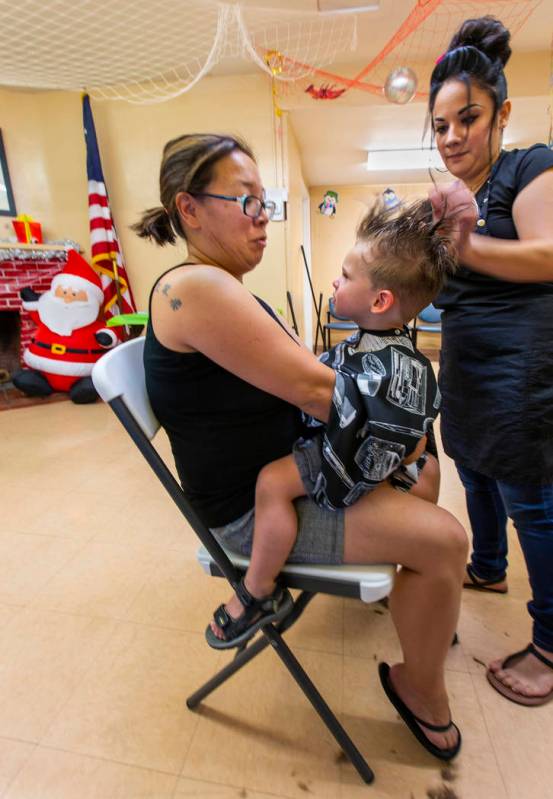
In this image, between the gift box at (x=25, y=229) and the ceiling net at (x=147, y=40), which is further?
the gift box at (x=25, y=229)

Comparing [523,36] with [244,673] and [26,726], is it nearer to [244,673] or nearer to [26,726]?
[244,673]

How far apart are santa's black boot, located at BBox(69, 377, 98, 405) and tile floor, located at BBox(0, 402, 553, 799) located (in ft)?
5.90

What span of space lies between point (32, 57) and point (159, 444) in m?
2.53

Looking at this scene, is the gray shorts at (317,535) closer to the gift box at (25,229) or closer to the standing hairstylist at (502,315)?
the standing hairstylist at (502,315)

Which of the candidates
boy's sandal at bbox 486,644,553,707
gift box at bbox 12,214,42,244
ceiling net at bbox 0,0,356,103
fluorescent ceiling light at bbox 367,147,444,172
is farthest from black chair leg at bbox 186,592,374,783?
fluorescent ceiling light at bbox 367,147,444,172

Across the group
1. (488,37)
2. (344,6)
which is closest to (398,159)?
(344,6)

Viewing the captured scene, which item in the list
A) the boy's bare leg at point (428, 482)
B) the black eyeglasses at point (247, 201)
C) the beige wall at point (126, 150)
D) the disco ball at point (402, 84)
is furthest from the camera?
the beige wall at point (126, 150)

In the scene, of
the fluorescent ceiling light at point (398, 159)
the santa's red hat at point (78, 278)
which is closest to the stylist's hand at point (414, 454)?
the santa's red hat at point (78, 278)

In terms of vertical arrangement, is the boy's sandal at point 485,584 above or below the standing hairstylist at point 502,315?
below

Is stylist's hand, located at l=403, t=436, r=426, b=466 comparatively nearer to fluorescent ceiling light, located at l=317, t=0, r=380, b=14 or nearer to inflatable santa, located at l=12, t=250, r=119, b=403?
fluorescent ceiling light, located at l=317, t=0, r=380, b=14

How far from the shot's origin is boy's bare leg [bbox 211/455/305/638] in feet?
2.35

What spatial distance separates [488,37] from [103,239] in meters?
3.32

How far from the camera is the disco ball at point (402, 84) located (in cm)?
249

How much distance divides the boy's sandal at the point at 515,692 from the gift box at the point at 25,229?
415cm
